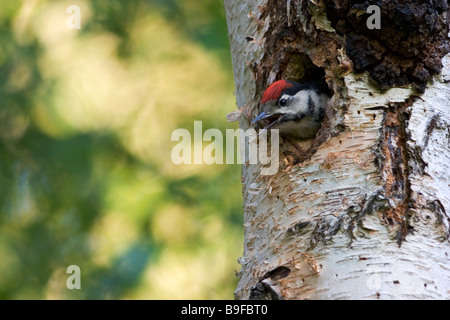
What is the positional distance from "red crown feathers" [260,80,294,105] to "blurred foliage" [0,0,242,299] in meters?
2.24

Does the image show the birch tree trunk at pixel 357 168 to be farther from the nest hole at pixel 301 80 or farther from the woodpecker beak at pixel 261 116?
the woodpecker beak at pixel 261 116

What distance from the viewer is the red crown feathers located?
10.9 feet

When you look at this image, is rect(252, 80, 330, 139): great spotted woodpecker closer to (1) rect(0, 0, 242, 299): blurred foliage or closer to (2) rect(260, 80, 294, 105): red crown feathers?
(2) rect(260, 80, 294, 105): red crown feathers

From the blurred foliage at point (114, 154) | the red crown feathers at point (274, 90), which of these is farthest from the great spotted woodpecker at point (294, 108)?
the blurred foliage at point (114, 154)

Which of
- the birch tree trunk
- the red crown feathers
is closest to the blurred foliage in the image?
the birch tree trunk

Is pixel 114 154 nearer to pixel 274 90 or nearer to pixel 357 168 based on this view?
pixel 274 90

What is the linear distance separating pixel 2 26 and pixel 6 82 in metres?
0.51

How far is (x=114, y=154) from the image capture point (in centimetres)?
543

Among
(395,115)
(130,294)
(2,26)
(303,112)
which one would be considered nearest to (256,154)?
(303,112)

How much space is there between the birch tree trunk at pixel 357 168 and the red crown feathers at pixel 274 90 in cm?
6

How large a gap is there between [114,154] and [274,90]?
2.42m

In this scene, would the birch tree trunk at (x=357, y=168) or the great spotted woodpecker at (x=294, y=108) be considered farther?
the great spotted woodpecker at (x=294, y=108)

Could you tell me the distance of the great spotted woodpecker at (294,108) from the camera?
3354 millimetres

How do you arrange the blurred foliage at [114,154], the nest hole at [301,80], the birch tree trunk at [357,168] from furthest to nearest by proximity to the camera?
the blurred foliage at [114,154]
the nest hole at [301,80]
the birch tree trunk at [357,168]
